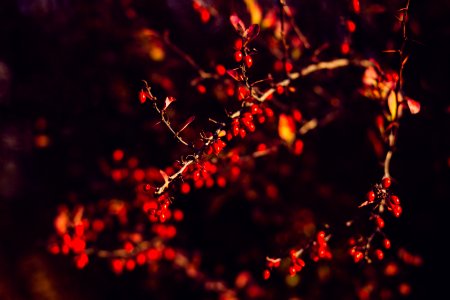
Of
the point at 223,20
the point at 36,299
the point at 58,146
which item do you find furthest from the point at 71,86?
the point at 36,299

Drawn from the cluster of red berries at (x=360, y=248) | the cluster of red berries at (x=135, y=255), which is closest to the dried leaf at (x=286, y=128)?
the cluster of red berries at (x=360, y=248)

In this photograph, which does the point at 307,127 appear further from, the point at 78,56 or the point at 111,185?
the point at 78,56

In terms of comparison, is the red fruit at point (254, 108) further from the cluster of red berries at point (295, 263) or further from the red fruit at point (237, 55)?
the cluster of red berries at point (295, 263)

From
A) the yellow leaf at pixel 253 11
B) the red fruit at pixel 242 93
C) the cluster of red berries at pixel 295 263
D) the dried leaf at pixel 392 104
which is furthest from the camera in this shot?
the yellow leaf at pixel 253 11

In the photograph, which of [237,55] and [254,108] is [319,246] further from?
[237,55]

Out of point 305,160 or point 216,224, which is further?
point 216,224

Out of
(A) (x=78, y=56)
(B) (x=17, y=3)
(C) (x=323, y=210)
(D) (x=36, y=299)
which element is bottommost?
(C) (x=323, y=210)
